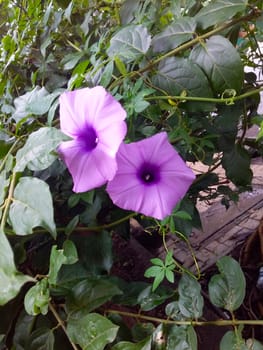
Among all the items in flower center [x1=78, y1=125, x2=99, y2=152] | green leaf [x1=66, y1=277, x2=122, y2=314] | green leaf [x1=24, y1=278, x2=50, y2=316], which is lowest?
green leaf [x1=66, y1=277, x2=122, y2=314]

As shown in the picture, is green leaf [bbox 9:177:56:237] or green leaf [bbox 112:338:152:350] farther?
green leaf [bbox 112:338:152:350]

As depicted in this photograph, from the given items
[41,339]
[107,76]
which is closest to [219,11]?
[107,76]

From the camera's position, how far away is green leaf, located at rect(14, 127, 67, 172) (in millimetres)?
359

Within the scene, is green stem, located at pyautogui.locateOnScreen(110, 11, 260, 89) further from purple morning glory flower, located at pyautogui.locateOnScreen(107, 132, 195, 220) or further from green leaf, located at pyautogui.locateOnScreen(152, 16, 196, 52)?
purple morning glory flower, located at pyautogui.locateOnScreen(107, 132, 195, 220)

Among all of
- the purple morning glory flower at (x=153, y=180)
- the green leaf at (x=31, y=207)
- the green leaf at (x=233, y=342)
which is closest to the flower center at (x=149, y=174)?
the purple morning glory flower at (x=153, y=180)

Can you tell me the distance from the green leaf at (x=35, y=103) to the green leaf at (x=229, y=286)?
12.9 inches

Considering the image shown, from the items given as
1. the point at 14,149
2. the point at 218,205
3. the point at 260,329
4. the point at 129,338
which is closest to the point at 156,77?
the point at 14,149

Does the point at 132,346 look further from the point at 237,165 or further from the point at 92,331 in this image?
the point at 237,165

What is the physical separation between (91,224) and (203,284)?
51 cm

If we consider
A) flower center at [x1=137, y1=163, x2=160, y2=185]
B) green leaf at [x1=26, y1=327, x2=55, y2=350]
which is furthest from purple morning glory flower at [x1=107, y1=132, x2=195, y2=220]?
green leaf at [x1=26, y1=327, x2=55, y2=350]

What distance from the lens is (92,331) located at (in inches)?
16.5

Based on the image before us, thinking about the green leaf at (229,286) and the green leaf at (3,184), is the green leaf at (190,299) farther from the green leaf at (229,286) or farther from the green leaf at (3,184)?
the green leaf at (3,184)

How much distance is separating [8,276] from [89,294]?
0.16m

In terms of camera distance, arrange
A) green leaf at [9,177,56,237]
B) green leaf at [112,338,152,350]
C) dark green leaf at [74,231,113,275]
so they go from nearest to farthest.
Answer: green leaf at [9,177,56,237], green leaf at [112,338,152,350], dark green leaf at [74,231,113,275]
